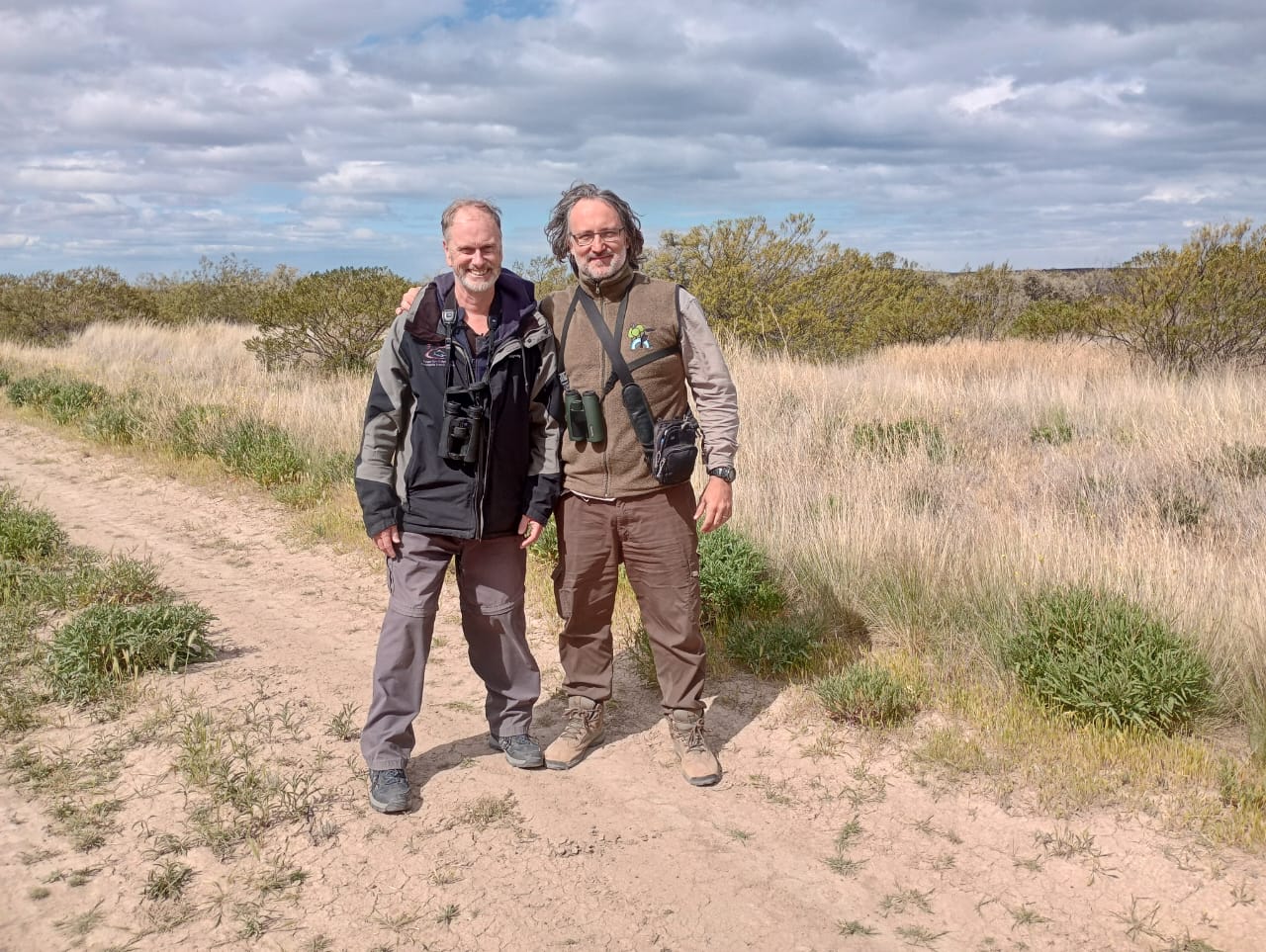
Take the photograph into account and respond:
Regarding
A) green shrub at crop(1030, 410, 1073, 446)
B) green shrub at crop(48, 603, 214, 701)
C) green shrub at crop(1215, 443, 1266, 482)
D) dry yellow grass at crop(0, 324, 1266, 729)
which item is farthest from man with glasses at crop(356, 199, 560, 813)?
green shrub at crop(1030, 410, 1073, 446)

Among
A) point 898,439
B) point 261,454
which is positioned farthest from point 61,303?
point 898,439

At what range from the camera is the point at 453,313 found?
3475mm

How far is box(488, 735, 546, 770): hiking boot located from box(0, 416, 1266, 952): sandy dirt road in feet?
0.21

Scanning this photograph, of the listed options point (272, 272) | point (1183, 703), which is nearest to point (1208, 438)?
point (1183, 703)

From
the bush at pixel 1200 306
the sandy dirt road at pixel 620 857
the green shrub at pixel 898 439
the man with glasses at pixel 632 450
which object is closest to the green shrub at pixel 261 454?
the sandy dirt road at pixel 620 857

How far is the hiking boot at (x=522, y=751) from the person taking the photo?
153 inches

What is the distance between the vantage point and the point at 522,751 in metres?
3.89

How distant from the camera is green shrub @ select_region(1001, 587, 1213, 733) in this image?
380 centimetres

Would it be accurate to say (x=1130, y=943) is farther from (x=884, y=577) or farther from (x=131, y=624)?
(x=131, y=624)

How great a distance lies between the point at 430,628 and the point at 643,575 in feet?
2.75

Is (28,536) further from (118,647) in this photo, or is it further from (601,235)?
(601,235)

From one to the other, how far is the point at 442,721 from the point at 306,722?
0.58 meters

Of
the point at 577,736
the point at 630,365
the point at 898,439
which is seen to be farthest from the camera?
→ the point at 898,439

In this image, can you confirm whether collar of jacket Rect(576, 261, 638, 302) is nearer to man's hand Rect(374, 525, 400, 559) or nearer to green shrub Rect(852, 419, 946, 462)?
man's hand Rect(374, 525, 400, 559)
